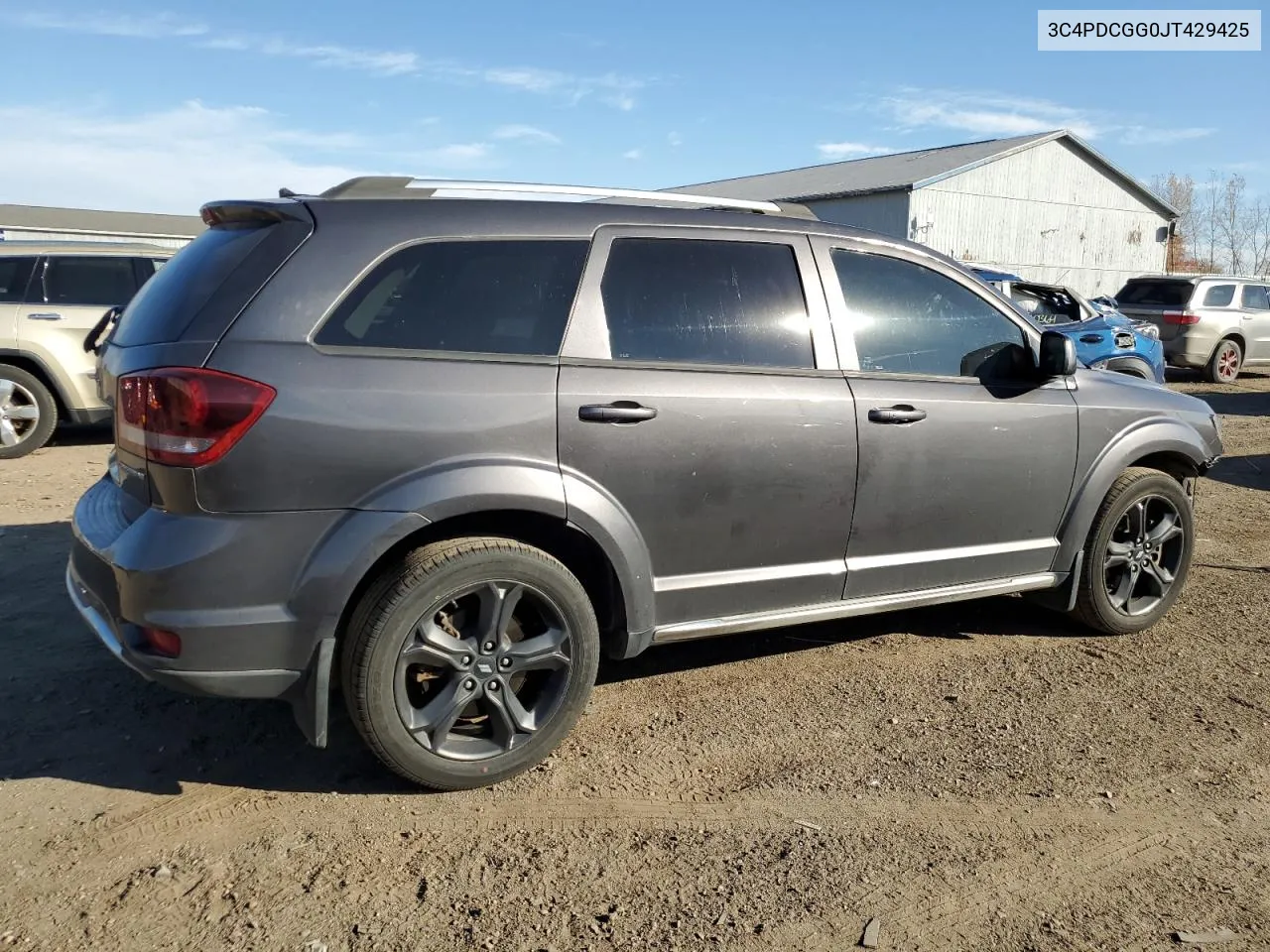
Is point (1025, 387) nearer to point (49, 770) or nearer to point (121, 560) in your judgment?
point (121, 560)

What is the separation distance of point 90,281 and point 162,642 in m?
7.41

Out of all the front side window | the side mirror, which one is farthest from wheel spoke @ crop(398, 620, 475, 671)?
the side mirror


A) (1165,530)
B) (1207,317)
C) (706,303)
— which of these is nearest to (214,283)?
(706,303)

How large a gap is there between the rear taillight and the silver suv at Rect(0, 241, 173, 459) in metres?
6.23

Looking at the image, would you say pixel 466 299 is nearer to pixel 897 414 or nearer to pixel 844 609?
pixel 897 414

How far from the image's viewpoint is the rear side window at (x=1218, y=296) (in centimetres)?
1623

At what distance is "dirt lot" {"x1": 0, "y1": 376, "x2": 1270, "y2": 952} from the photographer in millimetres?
2578

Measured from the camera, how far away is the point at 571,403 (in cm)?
323

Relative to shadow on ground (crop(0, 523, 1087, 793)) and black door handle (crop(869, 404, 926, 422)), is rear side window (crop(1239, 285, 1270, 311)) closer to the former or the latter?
shadow on ground (crop(0, 523, 1087, 793))

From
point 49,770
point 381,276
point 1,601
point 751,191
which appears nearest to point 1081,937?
point 381,276

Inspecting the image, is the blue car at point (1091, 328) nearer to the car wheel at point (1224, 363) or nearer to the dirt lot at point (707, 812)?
the car wheel at point (1224, 363)

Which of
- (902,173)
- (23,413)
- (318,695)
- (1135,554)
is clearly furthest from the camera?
(902,173)

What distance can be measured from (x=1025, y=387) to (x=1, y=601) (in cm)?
483

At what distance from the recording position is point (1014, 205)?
3000cm
